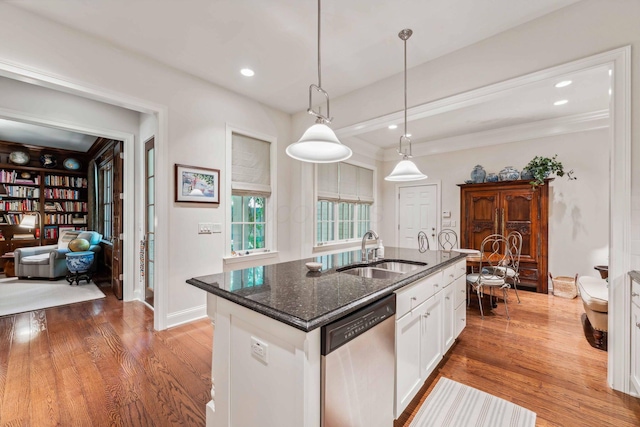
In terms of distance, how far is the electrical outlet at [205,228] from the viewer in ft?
10.8

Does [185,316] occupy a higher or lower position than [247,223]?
lower

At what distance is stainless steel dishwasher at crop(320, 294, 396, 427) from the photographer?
3.54 ft

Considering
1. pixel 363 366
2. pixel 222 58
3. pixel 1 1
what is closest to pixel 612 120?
pixel 363 366

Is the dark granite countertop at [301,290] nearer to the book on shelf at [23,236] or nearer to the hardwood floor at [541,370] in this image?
the hardwood floor at [541,370]

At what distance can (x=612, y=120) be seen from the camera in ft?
6.40

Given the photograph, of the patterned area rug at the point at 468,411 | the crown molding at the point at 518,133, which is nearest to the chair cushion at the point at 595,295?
the patterned area rug at the point at 468,411

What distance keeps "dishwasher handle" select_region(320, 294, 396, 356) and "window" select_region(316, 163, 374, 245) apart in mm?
3418

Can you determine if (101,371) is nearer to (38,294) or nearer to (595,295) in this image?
(38,294)

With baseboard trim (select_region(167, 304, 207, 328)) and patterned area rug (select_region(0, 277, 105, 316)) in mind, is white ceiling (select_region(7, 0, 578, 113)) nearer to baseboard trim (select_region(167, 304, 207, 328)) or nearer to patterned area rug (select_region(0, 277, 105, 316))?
baseboard trim (select_region(167, 304, 207, 328))

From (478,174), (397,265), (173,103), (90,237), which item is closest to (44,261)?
(90,237)

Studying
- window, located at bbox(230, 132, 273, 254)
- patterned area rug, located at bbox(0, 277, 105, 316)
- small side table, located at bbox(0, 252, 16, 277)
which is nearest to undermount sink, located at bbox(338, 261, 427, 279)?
window, located at bbox(230, 132, 273, 254)

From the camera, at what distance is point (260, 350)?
3.92ft

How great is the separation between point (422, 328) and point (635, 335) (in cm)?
146

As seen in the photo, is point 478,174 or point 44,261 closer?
point 44,261
